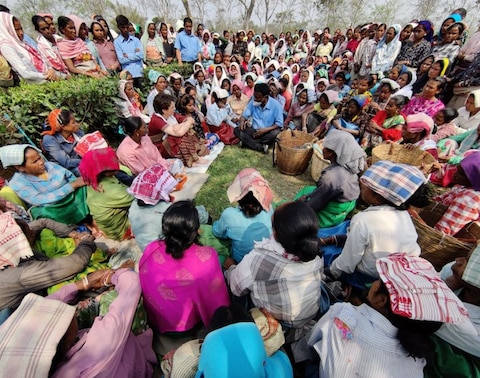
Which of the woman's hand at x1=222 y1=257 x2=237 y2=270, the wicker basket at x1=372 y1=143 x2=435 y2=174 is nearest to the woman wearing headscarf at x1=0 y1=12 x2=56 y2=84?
the woman's hand at x1=222 y1=257 x2=237 y2=270

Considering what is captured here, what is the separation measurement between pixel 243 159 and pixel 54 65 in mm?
4501

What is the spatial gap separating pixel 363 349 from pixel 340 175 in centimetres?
190

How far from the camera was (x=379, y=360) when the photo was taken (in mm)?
1105

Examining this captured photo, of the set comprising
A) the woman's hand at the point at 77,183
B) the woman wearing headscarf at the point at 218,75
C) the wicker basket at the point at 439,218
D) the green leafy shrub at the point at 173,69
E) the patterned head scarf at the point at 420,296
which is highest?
the green leafy shrub at the point at 173,69

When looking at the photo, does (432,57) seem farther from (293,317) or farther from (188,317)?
(188,317)

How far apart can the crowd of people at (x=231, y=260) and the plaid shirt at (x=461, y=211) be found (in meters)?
0.02

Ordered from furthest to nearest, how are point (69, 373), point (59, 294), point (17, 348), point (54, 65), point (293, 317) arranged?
point (54, 65) → point (59, 294) → point (293, 317) → point (69, 373) → point (17, 348)

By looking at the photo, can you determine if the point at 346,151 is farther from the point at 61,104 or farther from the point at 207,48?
the point at 207,48

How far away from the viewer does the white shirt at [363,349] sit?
43.1 inches

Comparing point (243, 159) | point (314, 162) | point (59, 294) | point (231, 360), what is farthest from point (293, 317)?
point (243, 159)

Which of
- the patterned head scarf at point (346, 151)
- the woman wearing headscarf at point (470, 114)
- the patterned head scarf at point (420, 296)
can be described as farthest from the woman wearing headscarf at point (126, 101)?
the woman wearing headscarf at point (470, 114)

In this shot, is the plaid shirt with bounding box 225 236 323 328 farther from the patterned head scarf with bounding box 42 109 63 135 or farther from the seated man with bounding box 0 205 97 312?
the patterned head scarf with bounding box 42 109 63 135

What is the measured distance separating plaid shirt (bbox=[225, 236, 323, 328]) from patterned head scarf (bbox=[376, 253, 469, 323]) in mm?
481

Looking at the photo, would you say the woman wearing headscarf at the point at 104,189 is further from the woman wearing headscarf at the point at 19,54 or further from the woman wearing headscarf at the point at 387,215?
the woman wearing headscarf at the point at 19,54
